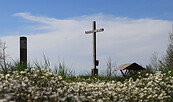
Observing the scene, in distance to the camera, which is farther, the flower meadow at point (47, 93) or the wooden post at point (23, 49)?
the wooden post at point (23, 49)

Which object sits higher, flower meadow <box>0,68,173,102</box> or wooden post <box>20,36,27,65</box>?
wooden post <box>20,36,27,65</box>

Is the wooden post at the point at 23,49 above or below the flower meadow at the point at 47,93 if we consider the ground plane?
above

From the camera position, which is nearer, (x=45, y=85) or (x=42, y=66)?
(x=45, y=85)

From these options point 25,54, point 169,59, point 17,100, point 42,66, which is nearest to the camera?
point 17,100

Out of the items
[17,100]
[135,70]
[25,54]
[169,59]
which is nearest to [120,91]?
[17,100]

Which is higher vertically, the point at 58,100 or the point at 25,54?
the point at 25,54

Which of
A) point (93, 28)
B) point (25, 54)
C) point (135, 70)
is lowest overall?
point (135, 70)

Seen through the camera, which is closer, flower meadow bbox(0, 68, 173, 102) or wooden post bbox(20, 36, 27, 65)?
flower meadow bbox(0, 68, 173, 102)

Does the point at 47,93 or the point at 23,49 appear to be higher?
the point at 23,49

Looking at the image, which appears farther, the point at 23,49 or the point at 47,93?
the point at 23,49

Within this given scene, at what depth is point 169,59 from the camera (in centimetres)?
2298

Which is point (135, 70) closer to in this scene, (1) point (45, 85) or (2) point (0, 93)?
(1) point (45, 85)

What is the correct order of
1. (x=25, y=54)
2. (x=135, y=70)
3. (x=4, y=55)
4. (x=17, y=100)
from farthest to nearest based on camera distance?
(x=4, y=55) < (x=135, y=70) < (x=25, y=54) < (x=17, y=100)

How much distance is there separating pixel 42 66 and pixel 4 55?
10.3 meters
